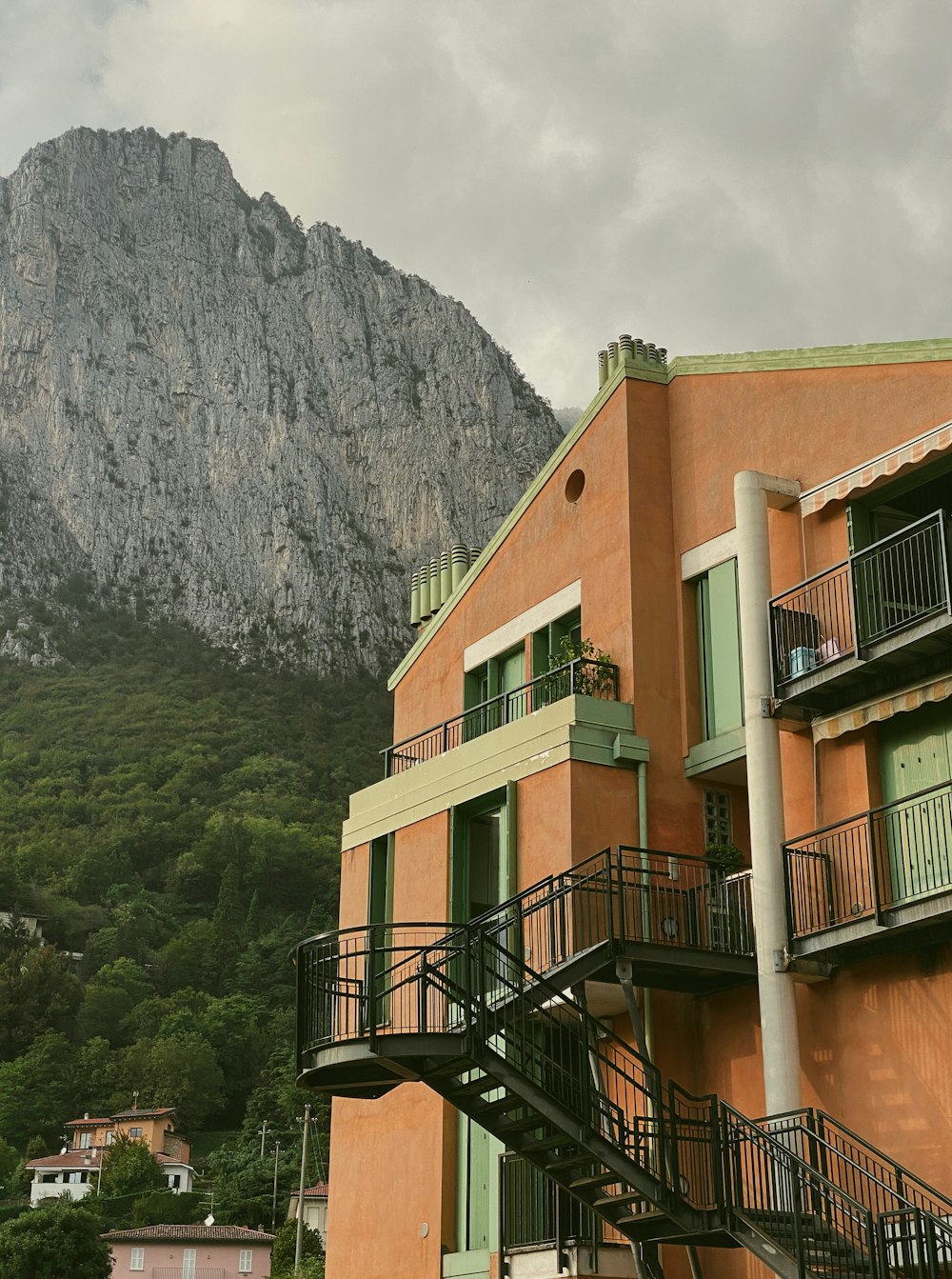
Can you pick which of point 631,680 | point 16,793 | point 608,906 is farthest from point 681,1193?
point 16,793

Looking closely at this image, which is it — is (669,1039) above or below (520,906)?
below

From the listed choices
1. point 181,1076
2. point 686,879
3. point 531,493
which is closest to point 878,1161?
point 686,879

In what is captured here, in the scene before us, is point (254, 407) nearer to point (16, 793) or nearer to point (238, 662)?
point (238, 662)

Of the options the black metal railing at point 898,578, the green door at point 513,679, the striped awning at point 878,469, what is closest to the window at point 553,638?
the green door at point 513,679

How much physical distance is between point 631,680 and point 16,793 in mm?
122586

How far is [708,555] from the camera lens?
2078 centimetres

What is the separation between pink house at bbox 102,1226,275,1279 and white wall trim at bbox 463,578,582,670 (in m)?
72.5

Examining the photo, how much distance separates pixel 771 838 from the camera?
691 inches

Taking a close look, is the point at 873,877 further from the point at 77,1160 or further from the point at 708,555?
the point at 77,1160

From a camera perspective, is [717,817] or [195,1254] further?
[195,1254]

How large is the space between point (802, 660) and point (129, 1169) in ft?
311

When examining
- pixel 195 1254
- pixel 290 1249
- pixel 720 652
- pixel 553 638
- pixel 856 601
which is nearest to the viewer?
pixel 856 601

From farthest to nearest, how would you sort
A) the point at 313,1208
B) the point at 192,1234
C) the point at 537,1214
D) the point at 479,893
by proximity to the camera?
the point at 313,1208
the point at 192,1234
the point at 479,893
the point at 537,1214

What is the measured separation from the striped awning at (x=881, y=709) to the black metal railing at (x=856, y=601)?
0.62m
